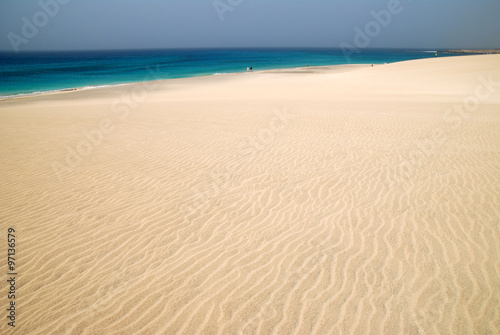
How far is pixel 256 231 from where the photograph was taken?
4.84 metres

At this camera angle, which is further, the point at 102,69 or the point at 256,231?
the point at 102,69

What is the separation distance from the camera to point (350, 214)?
5.25m

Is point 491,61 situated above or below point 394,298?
above

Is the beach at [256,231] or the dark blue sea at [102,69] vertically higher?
the dark blue sea at [102,69]

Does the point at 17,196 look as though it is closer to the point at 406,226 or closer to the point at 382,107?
the point at 406,226

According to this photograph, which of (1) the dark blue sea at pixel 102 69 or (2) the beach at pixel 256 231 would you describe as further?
(1) the dark blue sea at pixel 102 69

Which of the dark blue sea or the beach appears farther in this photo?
the dark blue sea

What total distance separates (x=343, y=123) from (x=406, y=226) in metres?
7.84

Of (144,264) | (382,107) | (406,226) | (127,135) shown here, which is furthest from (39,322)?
(382,107)

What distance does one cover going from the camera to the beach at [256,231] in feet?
10.8

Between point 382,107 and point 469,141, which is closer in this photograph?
point 469,141

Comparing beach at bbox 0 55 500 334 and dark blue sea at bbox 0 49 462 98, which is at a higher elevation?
dark blue sea at bbox 0 49 462 98

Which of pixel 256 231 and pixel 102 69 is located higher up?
pixel 102 69

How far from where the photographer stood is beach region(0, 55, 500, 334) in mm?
3285
